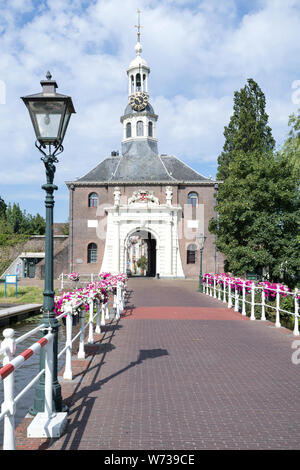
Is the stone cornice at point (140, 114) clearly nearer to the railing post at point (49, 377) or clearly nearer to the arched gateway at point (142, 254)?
the arched gateway at point (142, 254)

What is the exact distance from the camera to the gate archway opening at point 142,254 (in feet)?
146

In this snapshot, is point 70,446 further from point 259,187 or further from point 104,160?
point 104,160

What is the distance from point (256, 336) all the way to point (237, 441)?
624cm

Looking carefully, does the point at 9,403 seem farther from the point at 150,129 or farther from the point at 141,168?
the point at 150,129

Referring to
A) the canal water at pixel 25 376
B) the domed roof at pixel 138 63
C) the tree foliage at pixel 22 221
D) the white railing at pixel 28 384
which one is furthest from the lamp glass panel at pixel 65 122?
the tree foliage at pixel 22 221

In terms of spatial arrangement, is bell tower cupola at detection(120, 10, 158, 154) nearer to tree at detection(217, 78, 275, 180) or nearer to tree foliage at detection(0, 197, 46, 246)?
tree at detection(217, 78, 275, 180)

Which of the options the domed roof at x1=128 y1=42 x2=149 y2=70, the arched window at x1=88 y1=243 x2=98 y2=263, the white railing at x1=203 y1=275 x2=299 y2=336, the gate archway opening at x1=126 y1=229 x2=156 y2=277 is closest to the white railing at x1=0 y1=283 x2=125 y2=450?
the white railing at x1=203 y1=275 x2=299 y2=336

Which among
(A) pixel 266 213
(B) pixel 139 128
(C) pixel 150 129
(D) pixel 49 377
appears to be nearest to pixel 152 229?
(B) pixel 139 128

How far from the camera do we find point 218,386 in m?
5.93

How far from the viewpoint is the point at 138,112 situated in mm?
42562

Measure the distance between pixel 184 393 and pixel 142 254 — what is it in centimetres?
8633

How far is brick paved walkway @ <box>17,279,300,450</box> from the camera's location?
4180 millimetres

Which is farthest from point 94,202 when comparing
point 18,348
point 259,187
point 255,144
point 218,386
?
point 218,386

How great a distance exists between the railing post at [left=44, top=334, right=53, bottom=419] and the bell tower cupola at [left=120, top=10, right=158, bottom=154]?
39054mm
